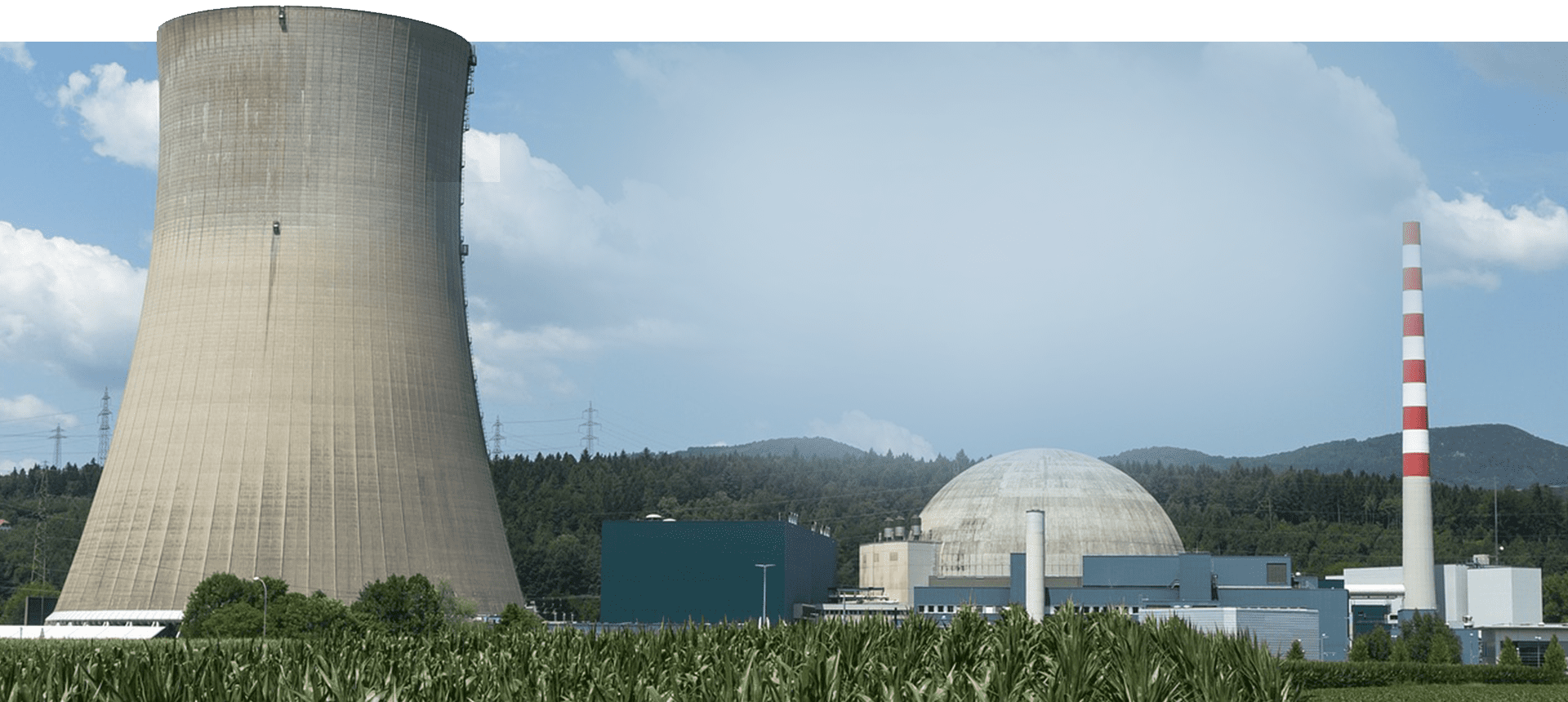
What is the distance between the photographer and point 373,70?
Answer: 2834 centimetres

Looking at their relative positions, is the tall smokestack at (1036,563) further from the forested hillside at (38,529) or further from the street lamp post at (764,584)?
the forested hillside at (38,529)

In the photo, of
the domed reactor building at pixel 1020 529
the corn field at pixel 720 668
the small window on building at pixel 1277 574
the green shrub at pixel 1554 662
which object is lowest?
the green shrub at pixel 1554 662

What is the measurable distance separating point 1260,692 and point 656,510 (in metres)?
76.2

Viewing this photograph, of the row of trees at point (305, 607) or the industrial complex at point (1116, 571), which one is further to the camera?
the industrial complex at point (1116, 571)

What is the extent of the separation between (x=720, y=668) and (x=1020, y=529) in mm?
48768

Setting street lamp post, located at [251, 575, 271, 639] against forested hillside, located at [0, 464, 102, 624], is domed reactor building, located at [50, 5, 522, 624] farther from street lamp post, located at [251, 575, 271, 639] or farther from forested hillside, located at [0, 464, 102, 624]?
forested hillside, located at [0, 464, 102, 624]

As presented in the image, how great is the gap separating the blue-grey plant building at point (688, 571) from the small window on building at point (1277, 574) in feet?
52.6

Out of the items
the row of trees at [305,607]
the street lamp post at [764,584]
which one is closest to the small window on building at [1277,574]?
the street lamp post at [764,584]

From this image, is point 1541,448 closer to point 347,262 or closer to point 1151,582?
point 1151,582

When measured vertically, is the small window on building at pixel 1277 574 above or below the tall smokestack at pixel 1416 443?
below

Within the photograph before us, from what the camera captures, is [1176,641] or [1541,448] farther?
[1541,448]

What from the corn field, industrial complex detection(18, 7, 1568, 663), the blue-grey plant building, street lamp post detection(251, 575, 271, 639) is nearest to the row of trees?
street lamp post detection(251, 575, 271, 639)

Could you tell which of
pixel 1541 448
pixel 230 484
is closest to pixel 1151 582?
pixel 230 484

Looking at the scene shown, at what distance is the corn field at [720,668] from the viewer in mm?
7598
